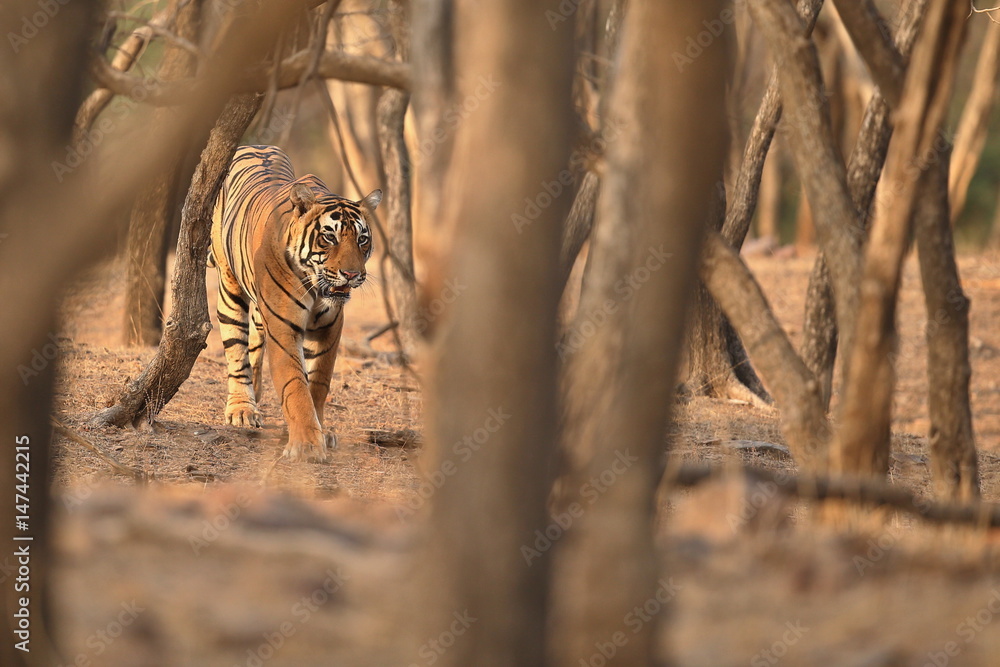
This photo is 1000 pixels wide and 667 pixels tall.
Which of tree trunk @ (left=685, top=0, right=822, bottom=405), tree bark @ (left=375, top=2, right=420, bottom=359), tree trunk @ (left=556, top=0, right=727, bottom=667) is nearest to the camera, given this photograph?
tree trunk @ (left=556, top=0, right=727, bottom=667)

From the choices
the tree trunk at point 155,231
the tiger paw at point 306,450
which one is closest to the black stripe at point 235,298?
the tree trunk at point 155,231

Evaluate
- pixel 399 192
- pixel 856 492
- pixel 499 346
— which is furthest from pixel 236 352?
pixel 499 346

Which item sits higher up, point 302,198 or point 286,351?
point 302,198

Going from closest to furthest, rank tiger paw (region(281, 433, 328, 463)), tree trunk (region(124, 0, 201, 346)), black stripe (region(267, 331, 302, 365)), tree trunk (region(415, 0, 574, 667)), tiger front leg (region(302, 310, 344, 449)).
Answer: tree trunk (region(415, 0, 574, 667))
tiger paw (region(281, 433, 328, 463))
black stripe (region(267, 331, 302, 365))
tree trunk (region(124, 0, 201, 346))
tiger front leg (region(302, 310, 344, 449))

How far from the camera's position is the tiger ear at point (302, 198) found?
5.88m

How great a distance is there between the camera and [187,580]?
3395mm

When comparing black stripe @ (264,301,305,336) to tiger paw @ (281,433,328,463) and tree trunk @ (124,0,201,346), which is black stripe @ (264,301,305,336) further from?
tree trunk @ (124,0,201,346)

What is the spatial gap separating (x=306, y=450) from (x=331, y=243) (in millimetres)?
1113

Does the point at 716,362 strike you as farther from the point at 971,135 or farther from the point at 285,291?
the point at 971,135

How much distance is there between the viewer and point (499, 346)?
200 cm

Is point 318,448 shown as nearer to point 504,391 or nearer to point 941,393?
point 941,393

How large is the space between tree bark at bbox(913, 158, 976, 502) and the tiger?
2624 mm

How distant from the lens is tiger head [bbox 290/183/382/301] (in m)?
5.76

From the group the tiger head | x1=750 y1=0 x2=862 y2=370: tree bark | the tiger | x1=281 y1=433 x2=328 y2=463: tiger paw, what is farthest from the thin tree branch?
x1=281 y1=433 x2=328 y2=463: tiger paw
